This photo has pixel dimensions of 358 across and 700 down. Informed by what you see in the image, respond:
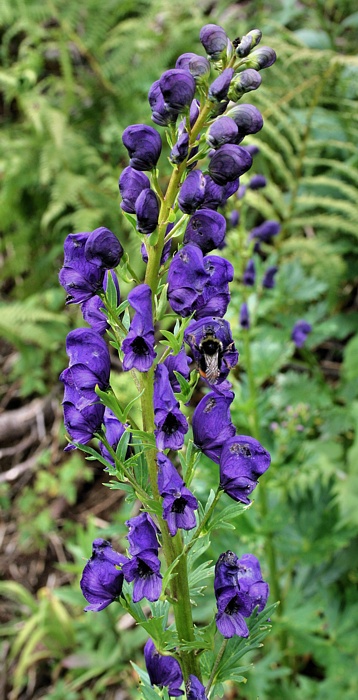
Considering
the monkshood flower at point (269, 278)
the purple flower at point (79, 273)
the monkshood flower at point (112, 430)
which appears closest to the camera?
the purple flower at point (79, 273)

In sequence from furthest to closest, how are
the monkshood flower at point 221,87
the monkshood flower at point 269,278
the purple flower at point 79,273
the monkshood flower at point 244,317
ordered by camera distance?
the monkshood flower at point 269,278
the monkshood flower at point 244,317
the purple flower at point 79,273
the monkshood flower at point 221,87

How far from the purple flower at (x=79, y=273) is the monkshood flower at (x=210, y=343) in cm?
21

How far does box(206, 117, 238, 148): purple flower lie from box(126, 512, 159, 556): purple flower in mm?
718

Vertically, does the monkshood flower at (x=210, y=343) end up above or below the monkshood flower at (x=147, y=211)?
below

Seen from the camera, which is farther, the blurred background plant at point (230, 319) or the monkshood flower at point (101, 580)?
the blurred background plant at point (230, 319)

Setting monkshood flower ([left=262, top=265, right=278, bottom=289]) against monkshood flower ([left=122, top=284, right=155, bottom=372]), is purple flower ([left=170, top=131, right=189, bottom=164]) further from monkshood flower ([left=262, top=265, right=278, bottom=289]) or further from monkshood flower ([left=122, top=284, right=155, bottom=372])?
monkshood flower ([left=262, top=265, right=278, bottom=289])

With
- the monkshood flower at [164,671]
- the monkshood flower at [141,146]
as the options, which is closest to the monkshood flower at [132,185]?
the monkshood flower at [141,146]

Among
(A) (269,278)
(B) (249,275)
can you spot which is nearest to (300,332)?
(A) (269,278)

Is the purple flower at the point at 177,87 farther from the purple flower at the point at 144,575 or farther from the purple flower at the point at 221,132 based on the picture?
the purple flower at the point at 144,575

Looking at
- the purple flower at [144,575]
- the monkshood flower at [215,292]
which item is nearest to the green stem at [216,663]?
the purple flower at [144,575]

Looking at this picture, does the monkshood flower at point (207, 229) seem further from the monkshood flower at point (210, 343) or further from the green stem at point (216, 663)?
the green stem at point (216, 663)

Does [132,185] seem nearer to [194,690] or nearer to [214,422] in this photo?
Answer: [214,422]

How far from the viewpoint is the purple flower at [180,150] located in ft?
3.67

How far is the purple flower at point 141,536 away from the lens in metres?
1.18
